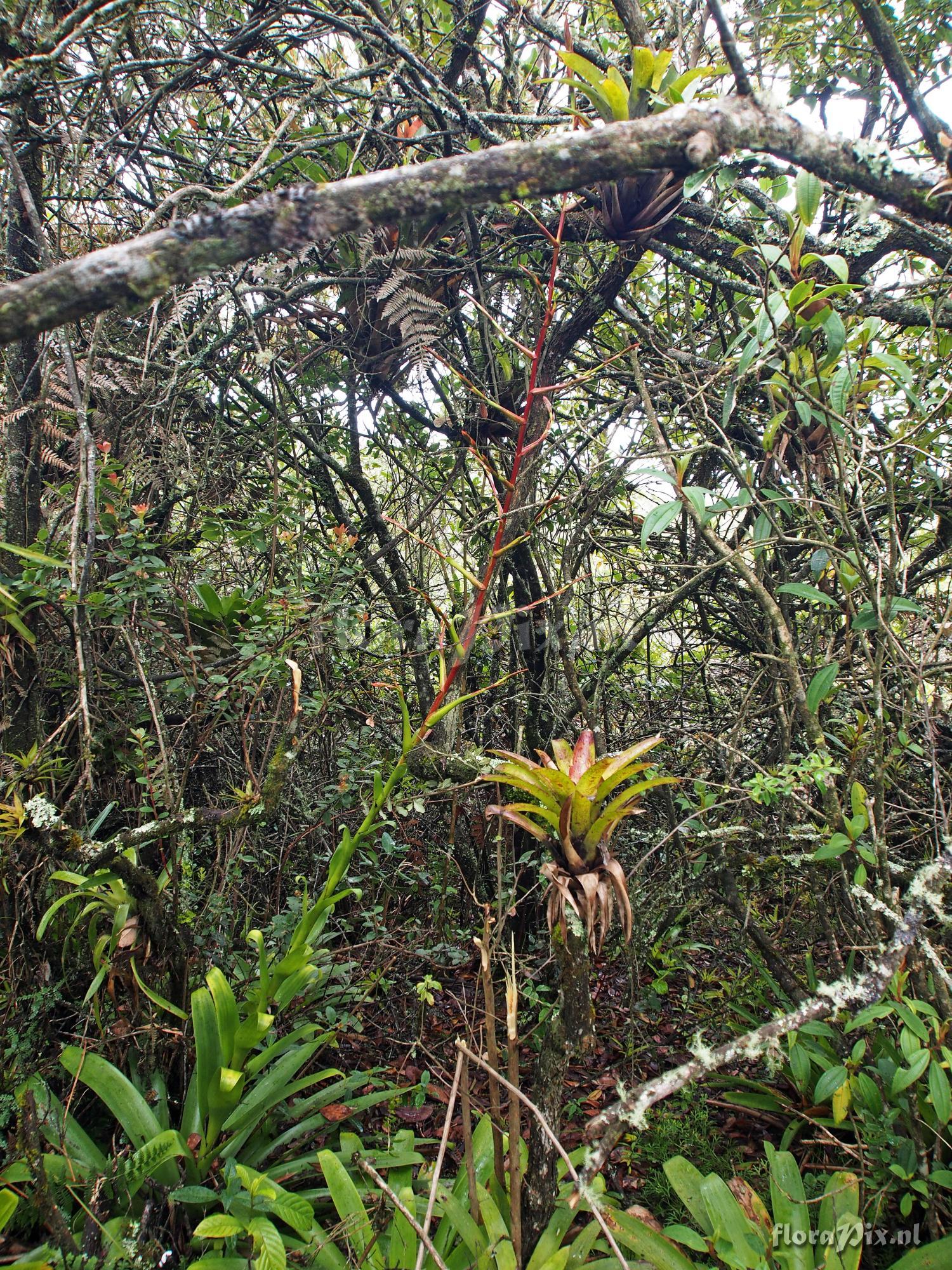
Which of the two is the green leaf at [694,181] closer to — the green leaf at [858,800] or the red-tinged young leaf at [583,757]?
the red-tinged young leaf at [583,757]

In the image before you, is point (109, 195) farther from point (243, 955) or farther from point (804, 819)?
point (804, 819)

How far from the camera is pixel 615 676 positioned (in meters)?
2.98

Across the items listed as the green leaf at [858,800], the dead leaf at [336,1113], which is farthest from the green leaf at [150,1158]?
the green leaf at [858,800]

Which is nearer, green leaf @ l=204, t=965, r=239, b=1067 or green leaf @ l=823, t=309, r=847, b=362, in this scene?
green leaf @ l=823, t=309, r=847, b=362

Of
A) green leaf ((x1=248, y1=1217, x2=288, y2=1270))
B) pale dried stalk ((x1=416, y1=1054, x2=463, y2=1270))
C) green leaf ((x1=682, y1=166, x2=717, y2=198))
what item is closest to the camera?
pale dried stalk ((x1=416, y1=1054, x2=463, y2=1270))

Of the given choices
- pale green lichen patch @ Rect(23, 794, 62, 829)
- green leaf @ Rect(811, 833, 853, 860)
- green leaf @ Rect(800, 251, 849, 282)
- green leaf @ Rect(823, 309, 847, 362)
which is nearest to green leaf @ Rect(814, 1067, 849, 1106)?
green leaf @ Rect(811, 833, 853, 860)

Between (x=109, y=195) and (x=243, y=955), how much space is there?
2.66 meters

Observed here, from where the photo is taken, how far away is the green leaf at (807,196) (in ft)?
4.93

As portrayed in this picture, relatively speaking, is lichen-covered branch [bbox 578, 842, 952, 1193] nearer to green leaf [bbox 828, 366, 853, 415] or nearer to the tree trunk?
the tree trunk

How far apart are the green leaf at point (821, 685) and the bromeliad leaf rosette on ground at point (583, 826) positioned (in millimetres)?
668

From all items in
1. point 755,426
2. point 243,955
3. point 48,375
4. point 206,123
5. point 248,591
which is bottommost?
point 243,955

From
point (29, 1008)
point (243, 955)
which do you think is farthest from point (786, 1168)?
point (29, 1008)

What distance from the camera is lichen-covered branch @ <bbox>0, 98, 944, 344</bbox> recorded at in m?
0.76

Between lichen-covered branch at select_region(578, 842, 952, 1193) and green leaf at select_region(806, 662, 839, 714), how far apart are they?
1.41ft
